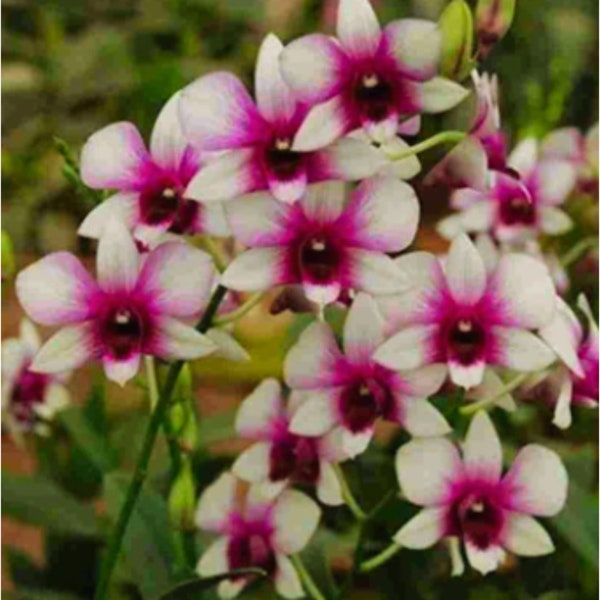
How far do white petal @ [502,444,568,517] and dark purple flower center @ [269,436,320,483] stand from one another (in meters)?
0.07

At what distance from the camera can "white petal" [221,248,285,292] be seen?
1.75 feet

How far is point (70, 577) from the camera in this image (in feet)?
2.90

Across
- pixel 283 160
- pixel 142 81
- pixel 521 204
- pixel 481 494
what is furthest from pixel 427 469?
pixel 142 81

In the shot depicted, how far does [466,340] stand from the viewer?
1.86 feet

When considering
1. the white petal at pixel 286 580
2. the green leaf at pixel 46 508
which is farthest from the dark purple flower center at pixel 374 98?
the green leaf at pixel 46 508

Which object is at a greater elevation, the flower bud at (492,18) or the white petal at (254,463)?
the flower bud at (492,18)

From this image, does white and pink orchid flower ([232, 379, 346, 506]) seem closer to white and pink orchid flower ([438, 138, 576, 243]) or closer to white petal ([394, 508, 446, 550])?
white petal ([394, 508, 446, 550])

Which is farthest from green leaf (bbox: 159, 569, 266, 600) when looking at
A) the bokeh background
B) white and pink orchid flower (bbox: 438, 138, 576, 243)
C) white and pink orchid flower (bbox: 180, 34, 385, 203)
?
the bokeh background

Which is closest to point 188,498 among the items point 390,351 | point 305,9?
point 390,351

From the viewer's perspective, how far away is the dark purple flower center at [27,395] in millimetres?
787

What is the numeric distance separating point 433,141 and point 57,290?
0.13 metres

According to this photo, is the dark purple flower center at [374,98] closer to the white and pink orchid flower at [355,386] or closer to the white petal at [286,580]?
the white and pink orchid flower at [355,386]

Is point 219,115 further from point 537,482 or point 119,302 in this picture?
point 537,482

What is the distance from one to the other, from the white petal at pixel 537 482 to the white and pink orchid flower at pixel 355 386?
0.13ft
